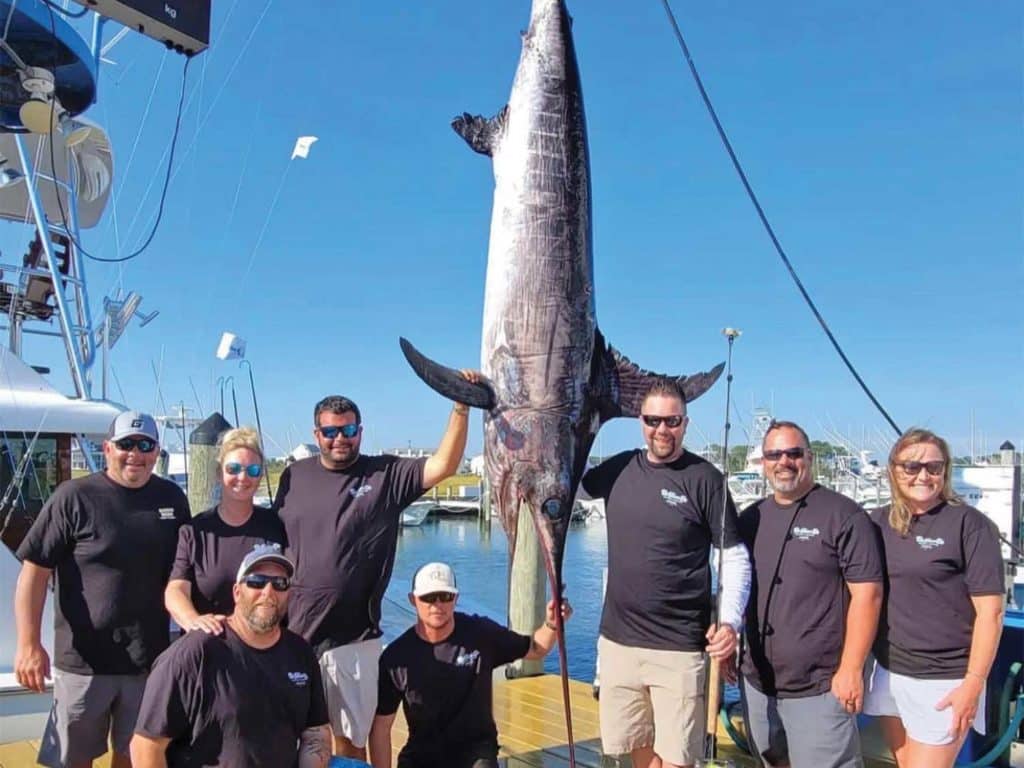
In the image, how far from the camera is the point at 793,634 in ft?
7.41

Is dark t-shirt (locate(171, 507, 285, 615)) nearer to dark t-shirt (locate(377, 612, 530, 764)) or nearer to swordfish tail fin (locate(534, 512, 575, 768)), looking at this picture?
dark t-shirt (locate(377, 612, 530, 764))

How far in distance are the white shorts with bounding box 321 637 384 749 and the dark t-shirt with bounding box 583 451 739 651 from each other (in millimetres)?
711

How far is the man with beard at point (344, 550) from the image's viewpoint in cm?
228

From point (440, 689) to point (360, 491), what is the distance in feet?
1.93

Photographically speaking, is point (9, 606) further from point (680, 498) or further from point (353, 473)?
point (680, 498)

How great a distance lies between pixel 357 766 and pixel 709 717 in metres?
1.10

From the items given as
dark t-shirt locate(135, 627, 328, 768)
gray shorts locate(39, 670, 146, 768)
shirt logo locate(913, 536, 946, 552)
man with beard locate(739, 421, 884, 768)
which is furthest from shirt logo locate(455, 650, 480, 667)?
shirt logo locate(913, 536, 946, 552)

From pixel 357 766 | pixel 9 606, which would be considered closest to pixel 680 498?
pixel 357 766

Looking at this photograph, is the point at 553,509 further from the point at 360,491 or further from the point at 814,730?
the point at 814,730

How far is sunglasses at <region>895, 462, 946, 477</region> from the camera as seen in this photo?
2.25 meters

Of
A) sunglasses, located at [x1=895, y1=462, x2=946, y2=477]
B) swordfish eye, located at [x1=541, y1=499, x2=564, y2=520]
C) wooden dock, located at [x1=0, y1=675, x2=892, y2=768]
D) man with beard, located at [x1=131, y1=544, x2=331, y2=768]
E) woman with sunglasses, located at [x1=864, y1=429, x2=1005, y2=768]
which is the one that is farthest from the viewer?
wooden dock, located at [x1=0, y1=675, x2=892, y2=768]

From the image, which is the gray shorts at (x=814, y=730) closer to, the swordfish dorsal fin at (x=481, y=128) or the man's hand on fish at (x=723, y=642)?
the man's hand on fish at (x=723, y=642)

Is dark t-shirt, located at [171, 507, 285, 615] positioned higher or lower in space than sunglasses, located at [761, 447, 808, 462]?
lower

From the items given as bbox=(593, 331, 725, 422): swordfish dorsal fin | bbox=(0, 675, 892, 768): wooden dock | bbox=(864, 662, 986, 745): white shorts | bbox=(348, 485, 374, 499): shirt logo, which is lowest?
bbox=(0, 675, 892, 768): wooden dock
